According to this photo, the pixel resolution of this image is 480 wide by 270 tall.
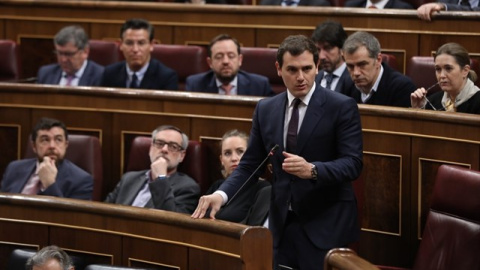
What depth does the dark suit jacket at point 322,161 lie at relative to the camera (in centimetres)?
122

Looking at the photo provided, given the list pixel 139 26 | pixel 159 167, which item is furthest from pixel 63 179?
pixel 139 26

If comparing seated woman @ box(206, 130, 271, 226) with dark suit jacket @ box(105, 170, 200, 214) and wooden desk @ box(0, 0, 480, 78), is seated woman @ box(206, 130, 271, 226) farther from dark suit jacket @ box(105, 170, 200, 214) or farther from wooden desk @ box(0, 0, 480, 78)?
wooden desk @ box(0, 0, 480, 78)

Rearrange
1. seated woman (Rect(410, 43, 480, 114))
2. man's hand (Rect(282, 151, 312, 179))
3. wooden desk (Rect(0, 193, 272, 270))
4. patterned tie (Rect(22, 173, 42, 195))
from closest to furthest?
man's hand (Rect(282, 151, 312, 179)), wooden desk (Rect(0, 193, 272, 270)), seated woman (Rect(410, 43, 480, 114)), patterned tie (Rect(22, 173, 42, 195))

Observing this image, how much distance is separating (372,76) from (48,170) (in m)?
0.61

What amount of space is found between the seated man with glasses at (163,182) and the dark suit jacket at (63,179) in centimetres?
6

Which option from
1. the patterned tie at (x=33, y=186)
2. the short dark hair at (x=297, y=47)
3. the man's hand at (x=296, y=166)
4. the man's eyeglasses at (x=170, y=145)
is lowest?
the patterned tie at (x=33, y=186)

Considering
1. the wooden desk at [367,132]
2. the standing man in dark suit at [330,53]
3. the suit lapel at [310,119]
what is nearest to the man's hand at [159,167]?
the wooden desk at [367,132]

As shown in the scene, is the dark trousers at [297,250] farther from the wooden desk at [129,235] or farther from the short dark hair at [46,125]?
the short dark hair at [46,125]

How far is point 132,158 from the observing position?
1780 mm

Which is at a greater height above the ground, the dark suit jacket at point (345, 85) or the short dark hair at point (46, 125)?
the dark suit jacket at point (345, 85)

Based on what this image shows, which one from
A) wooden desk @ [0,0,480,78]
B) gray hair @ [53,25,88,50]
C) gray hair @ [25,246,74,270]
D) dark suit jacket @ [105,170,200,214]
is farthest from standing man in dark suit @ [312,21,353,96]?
gray hair @ [25,246,74,270]

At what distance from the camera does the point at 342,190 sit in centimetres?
124

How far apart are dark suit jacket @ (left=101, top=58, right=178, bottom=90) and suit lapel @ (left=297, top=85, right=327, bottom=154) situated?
86 centimetres

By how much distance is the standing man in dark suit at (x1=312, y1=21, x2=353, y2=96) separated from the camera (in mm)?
1809
